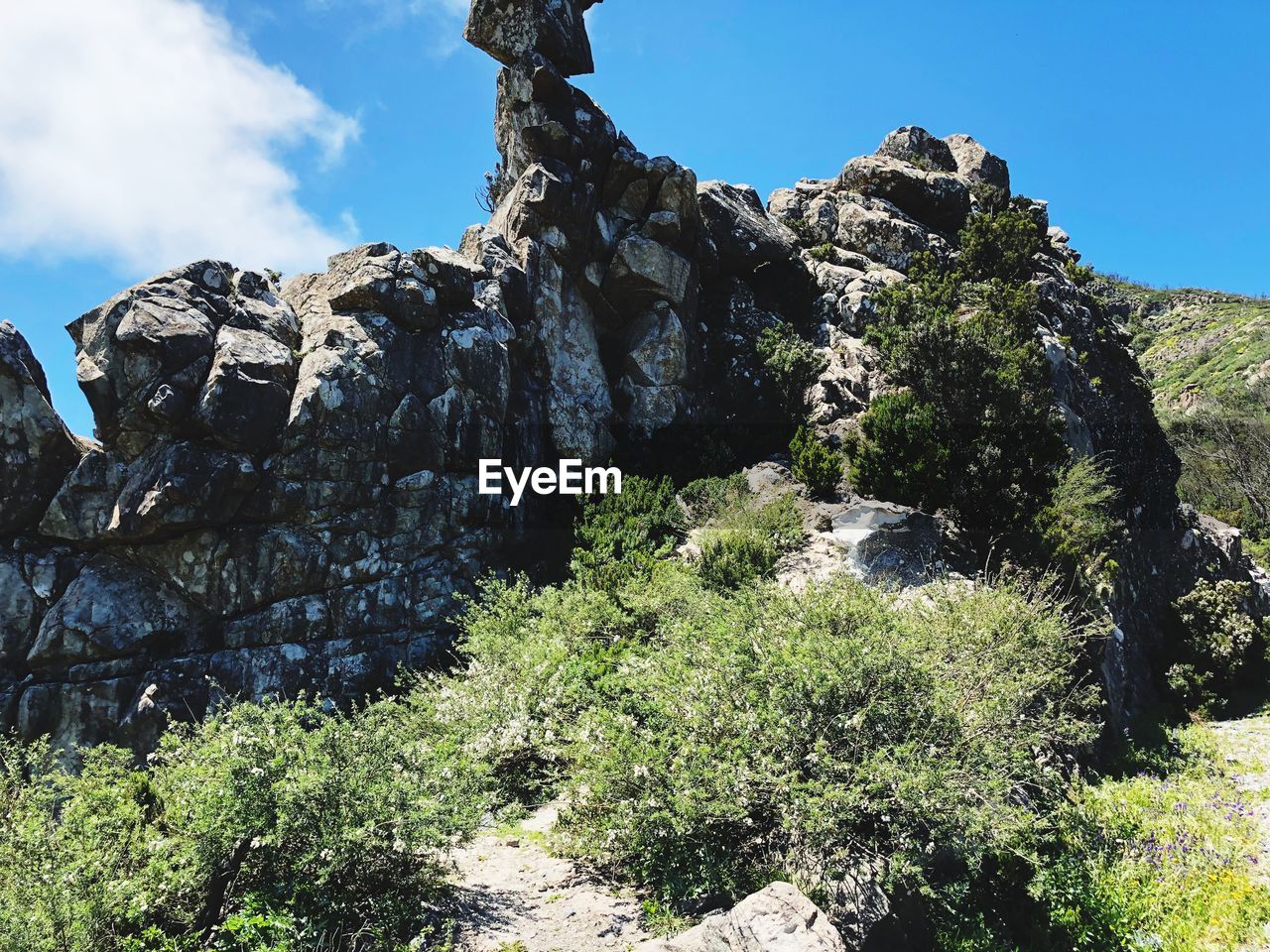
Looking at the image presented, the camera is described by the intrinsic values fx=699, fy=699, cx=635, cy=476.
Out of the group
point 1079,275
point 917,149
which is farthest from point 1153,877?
point 917,149

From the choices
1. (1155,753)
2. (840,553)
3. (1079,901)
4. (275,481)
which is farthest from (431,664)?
(1155,753)

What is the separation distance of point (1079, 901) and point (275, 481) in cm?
1487

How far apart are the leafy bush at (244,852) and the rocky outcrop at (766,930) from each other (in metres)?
2.06

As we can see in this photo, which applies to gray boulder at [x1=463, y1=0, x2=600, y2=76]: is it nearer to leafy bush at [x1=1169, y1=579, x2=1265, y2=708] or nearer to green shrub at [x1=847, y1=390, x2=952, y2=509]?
green shrub at [x1=847, y1=390, x2=952, y2=509]

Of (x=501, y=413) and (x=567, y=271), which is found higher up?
(x=567, y=271)

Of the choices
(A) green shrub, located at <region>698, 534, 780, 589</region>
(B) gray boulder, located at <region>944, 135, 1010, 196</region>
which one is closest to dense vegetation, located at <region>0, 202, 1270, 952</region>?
(A) green shrub, located at <region>698, 534, 780, 589</region>

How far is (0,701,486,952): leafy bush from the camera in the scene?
A: 4.57 m

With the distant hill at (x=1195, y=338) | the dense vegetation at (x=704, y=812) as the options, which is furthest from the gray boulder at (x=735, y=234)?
the distant hill at (x=1195, y=338)

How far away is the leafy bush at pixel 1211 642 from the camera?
18.7 meters

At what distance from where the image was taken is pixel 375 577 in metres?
15.5

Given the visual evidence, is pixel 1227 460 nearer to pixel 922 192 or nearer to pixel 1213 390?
pixel 1213 390

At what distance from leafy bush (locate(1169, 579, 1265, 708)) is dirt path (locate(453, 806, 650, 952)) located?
19.5 meters

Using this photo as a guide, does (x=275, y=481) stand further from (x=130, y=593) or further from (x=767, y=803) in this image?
(x=767, y=803)

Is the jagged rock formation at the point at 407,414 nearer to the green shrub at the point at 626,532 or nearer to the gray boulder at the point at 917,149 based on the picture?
the green shrub at the point at 626,532
